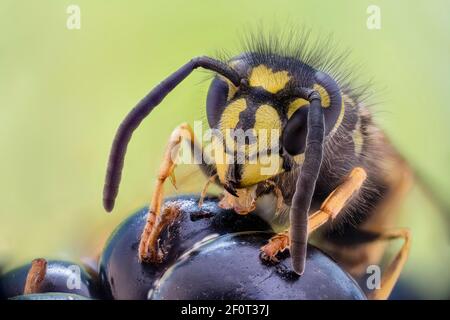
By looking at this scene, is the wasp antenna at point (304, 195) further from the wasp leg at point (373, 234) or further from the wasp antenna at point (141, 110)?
the wasp leg at point (373, 234)

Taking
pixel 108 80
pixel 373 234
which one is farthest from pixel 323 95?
pixel 108 80

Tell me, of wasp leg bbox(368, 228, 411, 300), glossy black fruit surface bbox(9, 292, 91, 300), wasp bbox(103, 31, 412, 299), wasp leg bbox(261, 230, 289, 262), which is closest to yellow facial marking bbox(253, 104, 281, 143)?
wasp bbox(103, 31, 412, 299)

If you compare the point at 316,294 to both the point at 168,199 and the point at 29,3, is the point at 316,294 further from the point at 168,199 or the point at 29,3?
the point at 29,3

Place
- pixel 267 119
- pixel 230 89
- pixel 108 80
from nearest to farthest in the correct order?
pixel 267 119
pixel 230 89
pixel 108 80

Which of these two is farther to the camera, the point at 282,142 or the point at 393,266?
the point at 393,266

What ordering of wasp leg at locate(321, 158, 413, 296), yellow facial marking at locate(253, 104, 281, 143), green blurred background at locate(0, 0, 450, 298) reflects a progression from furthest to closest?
green blurred background at locate(0, 0, 450, 298), wasp leg at locate(321, 158, 413, 296), yellow facial marking at locate(253, 104, 281, 143)

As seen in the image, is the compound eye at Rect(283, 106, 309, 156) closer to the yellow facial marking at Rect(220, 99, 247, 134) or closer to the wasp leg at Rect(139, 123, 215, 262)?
the yellow facial marking at Rect(220, 99, 247, 134)

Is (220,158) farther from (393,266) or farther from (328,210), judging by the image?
(393,266)

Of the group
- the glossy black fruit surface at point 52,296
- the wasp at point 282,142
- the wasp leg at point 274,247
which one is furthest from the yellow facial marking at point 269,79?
the glossy black fruit surface at point 52,296
